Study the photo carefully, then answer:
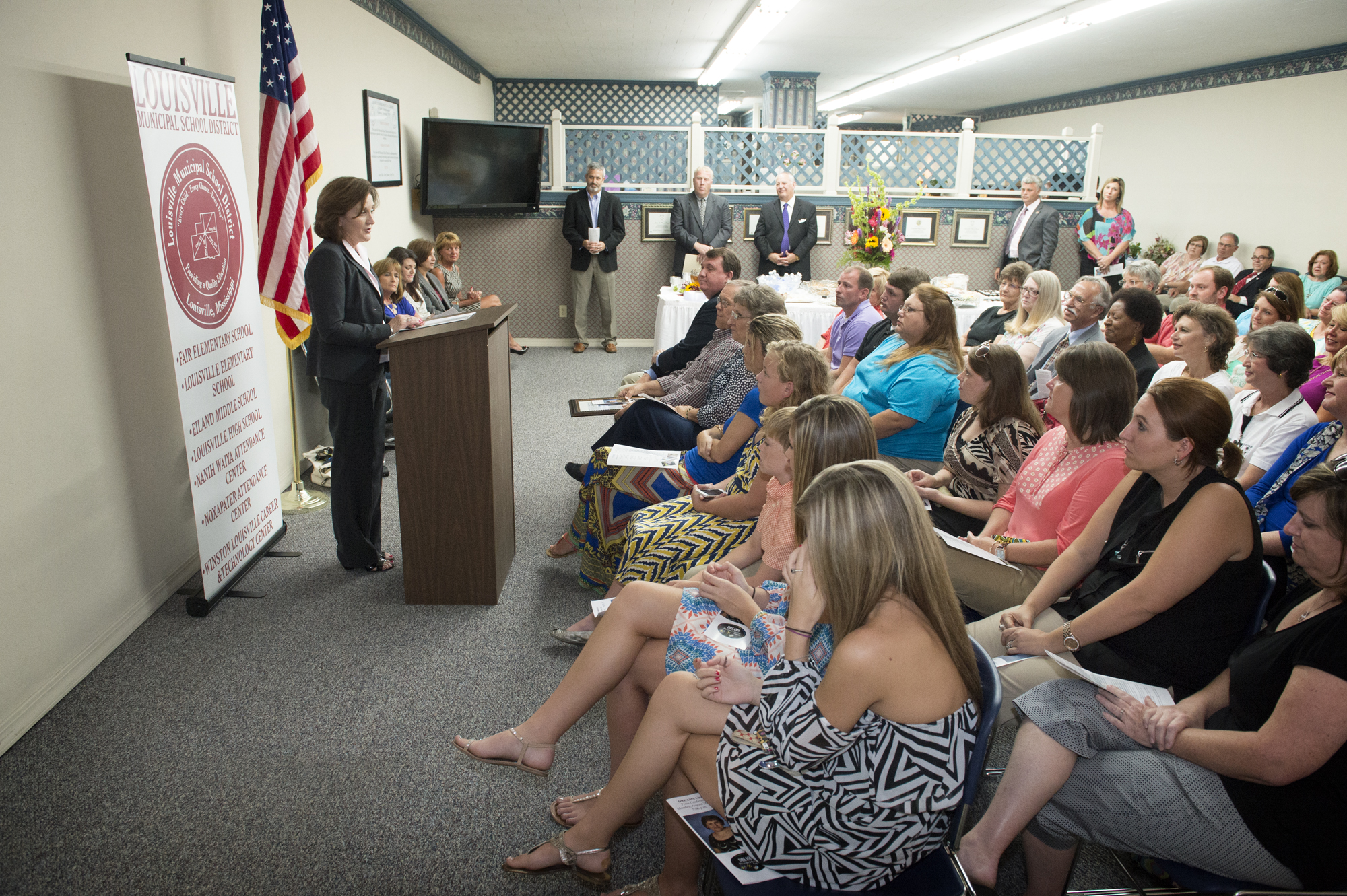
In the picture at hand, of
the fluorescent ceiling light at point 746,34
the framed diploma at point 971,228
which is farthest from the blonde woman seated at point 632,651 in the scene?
the framed diploma at point 971,228

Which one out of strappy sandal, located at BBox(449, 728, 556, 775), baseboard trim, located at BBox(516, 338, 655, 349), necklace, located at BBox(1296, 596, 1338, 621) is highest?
necklace, located at BBox(1296, 596, 1338, 621)

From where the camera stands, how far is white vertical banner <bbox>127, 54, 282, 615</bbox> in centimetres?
256

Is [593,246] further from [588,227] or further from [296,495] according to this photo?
[296,495]

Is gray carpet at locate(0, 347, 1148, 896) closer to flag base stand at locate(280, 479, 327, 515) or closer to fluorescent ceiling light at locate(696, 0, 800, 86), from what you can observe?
flag base stand at locate(280, 479, 327, 515)

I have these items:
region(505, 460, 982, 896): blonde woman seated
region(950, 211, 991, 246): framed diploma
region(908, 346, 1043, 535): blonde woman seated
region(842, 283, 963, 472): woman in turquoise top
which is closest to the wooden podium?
region(842, 283, 963, 472): woman in turquoise top

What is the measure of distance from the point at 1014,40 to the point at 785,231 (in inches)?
135

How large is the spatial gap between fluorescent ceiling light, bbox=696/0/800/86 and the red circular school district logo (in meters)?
5.09

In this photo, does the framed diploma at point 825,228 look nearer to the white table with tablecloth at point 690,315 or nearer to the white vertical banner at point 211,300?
the white table with tablecloth at point 690,315

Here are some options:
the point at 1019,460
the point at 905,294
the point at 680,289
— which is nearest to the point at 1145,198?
the point at 680,289

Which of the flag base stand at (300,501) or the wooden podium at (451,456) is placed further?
the flag base stand at (300,501)

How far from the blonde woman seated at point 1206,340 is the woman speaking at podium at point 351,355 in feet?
9.30

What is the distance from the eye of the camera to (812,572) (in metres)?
1.34

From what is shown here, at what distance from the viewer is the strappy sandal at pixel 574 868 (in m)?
1.65

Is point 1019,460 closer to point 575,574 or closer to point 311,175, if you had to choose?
point 575,574
